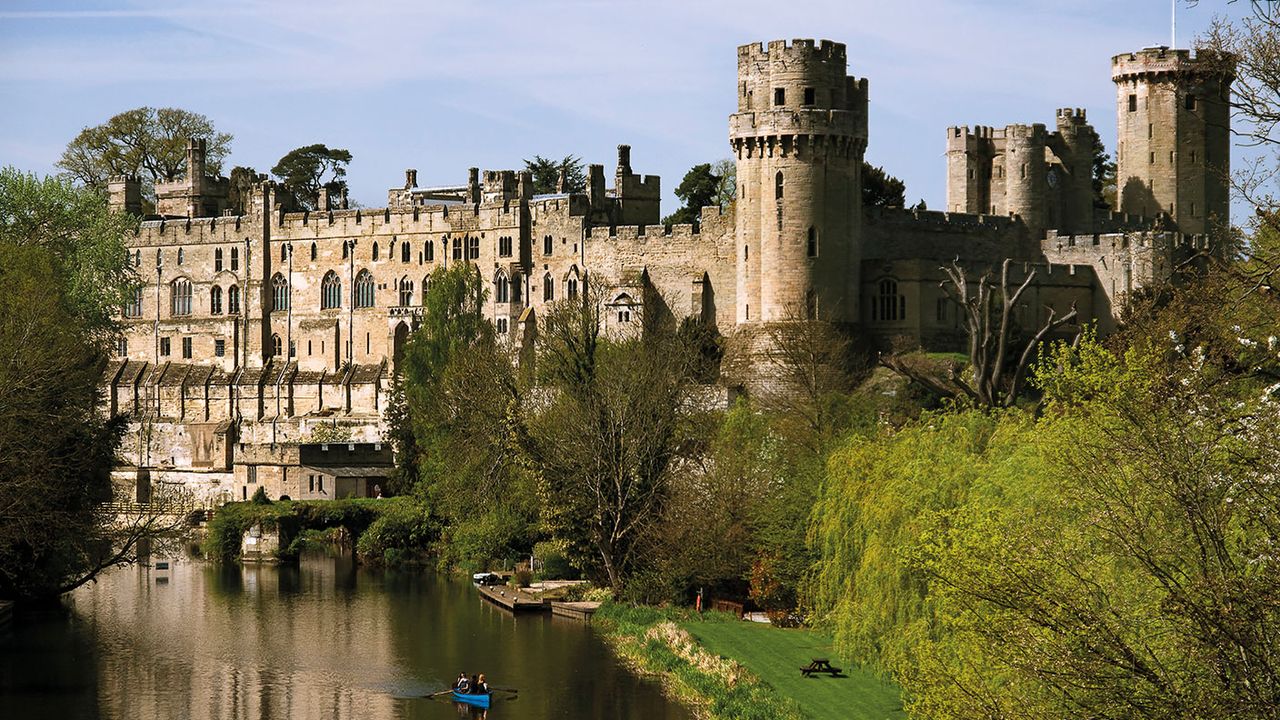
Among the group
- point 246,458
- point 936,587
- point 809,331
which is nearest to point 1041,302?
point 809,331

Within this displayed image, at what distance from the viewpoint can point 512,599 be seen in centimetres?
4294

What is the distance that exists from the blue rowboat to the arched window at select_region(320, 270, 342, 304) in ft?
146

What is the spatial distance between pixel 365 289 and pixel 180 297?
29.2 feet

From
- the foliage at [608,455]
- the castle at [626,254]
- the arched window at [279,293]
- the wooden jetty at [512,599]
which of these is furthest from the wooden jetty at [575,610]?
the arched window at [279,293]

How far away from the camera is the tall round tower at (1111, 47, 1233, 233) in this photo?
64875 millimetres

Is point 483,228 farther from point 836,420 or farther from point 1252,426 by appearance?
point 1252,426

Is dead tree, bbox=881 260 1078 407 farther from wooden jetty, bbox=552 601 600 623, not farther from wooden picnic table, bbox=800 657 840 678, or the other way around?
wooden jetty, bbox=552 601 600 623

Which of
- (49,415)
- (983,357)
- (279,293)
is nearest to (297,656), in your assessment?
(49,415)

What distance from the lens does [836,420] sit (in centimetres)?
4422

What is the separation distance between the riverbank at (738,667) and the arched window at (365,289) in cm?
3552

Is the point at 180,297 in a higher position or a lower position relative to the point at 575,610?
higher

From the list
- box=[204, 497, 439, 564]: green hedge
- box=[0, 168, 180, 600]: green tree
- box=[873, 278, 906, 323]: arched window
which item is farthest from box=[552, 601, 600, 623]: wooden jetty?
box=[873, 278, 906, 323]: arched window

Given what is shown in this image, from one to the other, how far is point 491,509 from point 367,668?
14128 millimetres

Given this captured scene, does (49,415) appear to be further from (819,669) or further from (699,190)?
(699,190)
